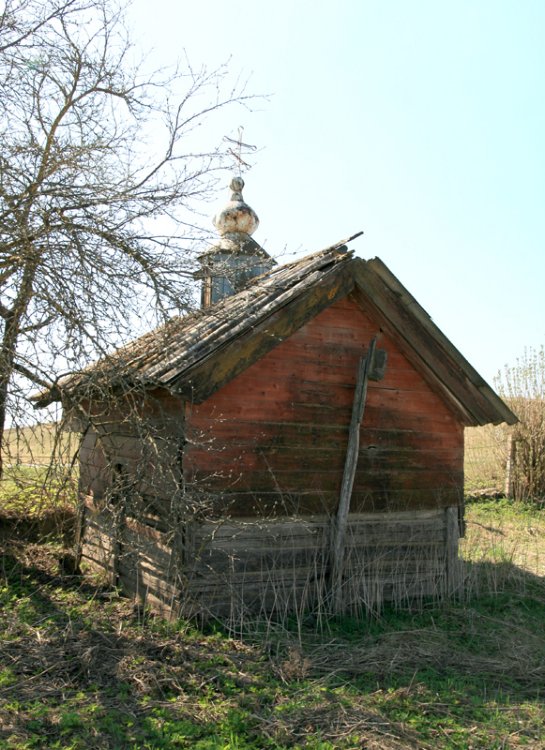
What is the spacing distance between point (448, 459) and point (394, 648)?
2.97 metres

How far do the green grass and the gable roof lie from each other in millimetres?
2264

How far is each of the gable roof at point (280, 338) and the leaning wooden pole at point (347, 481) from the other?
0.73m

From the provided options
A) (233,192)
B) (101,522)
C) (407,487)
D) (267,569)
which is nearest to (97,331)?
(267,569)

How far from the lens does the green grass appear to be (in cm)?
476

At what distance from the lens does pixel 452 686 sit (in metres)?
5.75

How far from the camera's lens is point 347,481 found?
7.88 m

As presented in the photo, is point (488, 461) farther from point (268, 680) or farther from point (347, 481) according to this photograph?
point (268, 680)

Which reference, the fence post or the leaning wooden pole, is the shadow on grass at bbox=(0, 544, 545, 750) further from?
the fence post

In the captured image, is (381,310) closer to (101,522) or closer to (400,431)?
(400,431)

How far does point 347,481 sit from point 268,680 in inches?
105

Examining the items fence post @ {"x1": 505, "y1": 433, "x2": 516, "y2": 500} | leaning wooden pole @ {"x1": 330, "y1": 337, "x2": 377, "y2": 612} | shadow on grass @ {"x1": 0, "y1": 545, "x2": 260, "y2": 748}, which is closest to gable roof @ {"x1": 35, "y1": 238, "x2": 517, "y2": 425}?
leaning wooden pole @ {"x1": 330, "y1": 337, "x2": 377, "y2": 612}

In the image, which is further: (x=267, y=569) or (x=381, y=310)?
(x=381, y=310)

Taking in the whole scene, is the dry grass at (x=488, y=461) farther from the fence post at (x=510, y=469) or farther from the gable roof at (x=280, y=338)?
the gable roof at (x=280, y=338)

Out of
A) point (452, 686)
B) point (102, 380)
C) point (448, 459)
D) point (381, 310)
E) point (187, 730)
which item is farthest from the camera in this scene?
point (448, 459)
